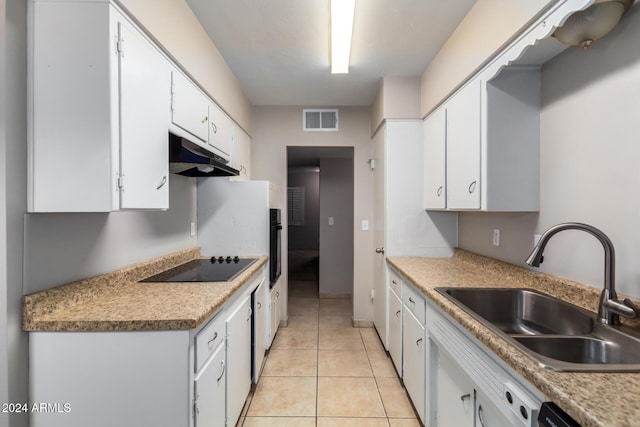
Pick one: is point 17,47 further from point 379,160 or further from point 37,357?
point 379,160

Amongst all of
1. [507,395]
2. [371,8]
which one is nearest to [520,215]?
[507,395]

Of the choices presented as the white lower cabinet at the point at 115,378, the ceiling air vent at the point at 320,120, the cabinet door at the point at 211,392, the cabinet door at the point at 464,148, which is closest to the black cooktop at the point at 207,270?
the cabinet door at the point at 211,392

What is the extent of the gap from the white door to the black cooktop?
4.20 ft

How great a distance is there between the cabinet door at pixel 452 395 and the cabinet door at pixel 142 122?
1661 mm

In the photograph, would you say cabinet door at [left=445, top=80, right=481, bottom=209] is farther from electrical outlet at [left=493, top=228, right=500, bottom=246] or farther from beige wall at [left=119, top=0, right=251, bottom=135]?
beige wall at [left=119, top=0, right=251, bottom=135]

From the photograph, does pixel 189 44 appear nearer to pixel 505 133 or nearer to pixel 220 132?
pixel 220 132

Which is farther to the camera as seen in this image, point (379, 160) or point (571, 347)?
point (379, 160)

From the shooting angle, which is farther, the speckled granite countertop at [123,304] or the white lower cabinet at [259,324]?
the white lower cabinet at [259,324]

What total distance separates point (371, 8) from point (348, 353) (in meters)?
2.81

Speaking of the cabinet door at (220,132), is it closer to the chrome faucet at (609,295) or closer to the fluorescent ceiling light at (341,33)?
the fluorescent ceiling light at (341,33)

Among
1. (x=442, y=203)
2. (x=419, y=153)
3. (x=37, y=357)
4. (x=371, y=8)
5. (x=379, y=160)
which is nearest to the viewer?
(x=37, y=357)

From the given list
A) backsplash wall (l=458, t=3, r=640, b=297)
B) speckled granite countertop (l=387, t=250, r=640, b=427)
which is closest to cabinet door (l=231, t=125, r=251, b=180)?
speckled granite countertop (l=387, t=250, r=640, b=427)

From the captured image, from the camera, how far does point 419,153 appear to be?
99.7 inches

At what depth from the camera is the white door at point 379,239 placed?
264cm
